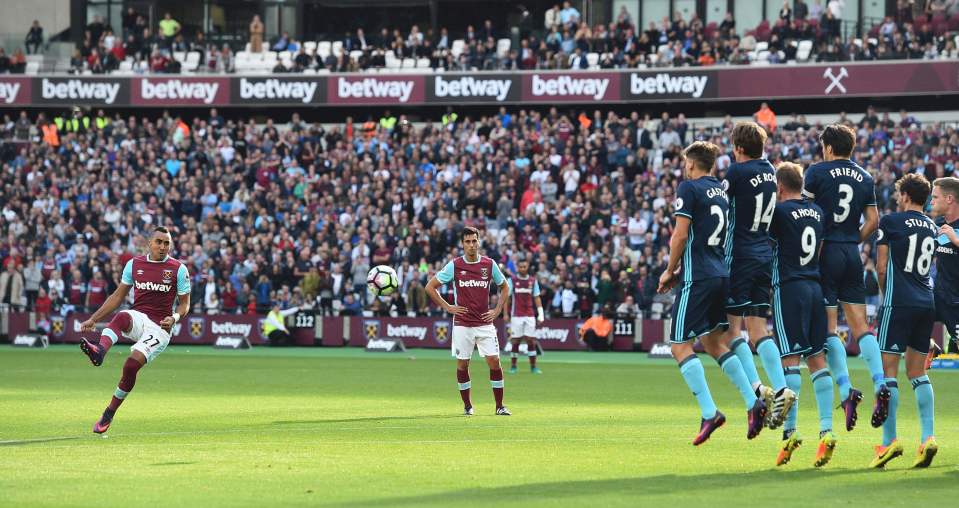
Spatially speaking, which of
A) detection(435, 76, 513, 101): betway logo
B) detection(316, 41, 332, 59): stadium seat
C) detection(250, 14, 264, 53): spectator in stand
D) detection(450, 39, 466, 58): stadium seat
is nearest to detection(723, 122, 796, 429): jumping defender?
detection(435, 76, 513, 101): betway logo

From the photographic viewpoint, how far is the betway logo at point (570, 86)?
47.5 m

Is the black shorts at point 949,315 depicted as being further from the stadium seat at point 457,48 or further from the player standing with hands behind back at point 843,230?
the stadium seat at point 457,48

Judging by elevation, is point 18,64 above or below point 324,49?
below

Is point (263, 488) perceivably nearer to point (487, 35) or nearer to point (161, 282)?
point (161, 282)

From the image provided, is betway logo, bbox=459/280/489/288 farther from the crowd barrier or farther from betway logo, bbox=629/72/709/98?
betway logo, bbox=629/72/709/98

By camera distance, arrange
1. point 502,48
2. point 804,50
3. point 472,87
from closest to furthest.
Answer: point 804,50 < point 472,87 < point 502,48

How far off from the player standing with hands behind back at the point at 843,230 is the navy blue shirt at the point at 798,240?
31 cm

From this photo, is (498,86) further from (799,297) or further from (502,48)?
(799,297)

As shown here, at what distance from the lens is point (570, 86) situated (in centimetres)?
4788

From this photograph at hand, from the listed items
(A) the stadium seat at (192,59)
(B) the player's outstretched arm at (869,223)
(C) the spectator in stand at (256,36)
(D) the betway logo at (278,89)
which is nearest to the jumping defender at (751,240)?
(B) the player's outstretched arm at (869,223)

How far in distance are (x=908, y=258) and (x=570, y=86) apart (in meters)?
36.2

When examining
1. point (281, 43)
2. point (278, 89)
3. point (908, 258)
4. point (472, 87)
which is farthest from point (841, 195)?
point (281, 43)

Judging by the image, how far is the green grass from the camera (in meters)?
10.1

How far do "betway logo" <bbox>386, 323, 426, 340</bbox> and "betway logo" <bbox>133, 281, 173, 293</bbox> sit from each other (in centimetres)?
2246
